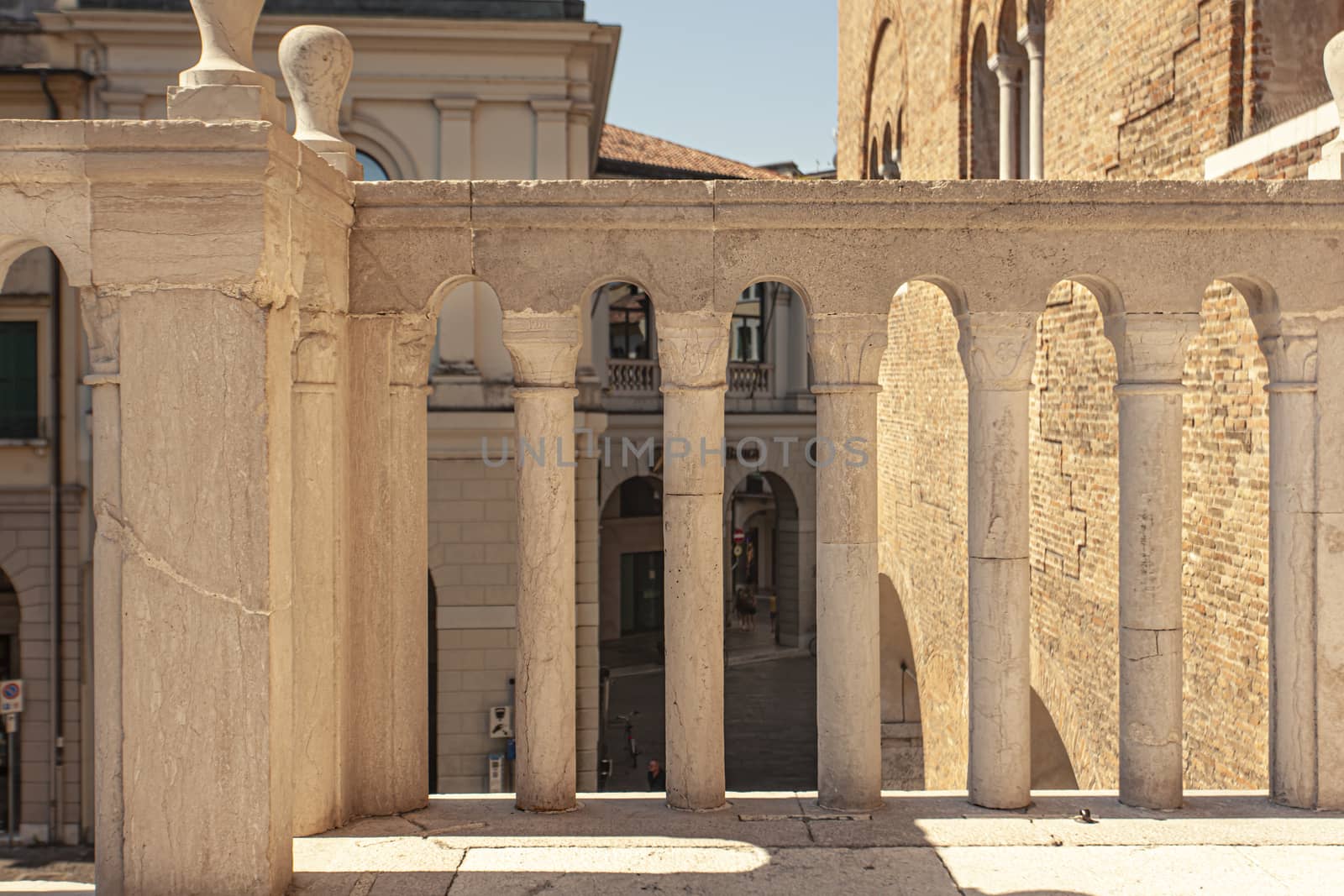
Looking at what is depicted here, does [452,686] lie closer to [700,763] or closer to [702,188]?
[700,763]

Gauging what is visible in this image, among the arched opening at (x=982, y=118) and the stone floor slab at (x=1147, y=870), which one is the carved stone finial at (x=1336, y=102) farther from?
the arched opening at (x=982, y=118)

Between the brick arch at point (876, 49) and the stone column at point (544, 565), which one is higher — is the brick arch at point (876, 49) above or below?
above

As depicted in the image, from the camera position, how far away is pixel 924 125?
46.1ft

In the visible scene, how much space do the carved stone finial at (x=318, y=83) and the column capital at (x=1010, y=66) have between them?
7.78 metres

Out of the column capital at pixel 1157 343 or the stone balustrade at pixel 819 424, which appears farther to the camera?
the column capital at pixel 1157 343

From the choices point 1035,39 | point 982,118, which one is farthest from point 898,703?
point 1035,39

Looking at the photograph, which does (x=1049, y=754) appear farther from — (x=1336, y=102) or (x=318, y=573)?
(x=318, y=573)

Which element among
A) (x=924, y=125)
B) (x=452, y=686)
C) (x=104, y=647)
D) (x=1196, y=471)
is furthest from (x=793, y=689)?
(x=104, y=647)

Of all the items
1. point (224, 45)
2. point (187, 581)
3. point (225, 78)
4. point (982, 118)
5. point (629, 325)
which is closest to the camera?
point (187, 581)

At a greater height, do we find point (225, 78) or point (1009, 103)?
point (1009, 103)

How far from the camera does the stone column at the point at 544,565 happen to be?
5258mm

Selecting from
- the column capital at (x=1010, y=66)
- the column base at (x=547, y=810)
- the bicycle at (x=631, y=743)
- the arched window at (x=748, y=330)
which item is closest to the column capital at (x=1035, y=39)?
the column capital at (x=1010, y=66)

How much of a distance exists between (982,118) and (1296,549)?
803 centimetres

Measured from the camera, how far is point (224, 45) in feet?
14.6
